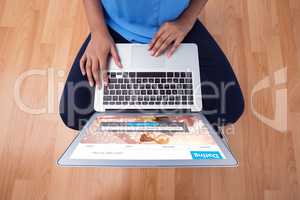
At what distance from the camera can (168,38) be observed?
0.85 m

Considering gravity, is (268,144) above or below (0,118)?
below

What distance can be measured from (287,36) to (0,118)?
1.50m

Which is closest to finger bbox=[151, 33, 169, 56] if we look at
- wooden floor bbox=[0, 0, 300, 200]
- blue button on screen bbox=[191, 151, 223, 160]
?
blue button on screen bbox=[191, 151, 223, 160]

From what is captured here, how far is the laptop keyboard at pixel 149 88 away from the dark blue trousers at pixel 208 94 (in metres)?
0.06

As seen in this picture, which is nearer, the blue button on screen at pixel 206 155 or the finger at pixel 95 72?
the blue button on screen at pixel 206 155

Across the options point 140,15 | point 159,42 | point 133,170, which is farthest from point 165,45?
point 133,170

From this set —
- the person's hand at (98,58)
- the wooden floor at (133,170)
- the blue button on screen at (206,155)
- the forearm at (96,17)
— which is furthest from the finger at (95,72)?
the wooden floor at (133,170)

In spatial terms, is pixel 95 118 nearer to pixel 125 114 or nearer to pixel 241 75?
pixel 125 114

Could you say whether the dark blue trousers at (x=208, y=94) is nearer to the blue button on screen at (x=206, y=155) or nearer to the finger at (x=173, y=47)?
the finger at (x=173, y=47)

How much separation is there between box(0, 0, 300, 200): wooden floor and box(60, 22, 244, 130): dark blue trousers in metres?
0.45

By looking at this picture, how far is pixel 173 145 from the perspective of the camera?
0.59m

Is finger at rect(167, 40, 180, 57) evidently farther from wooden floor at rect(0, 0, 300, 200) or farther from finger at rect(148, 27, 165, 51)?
wooden floor at rect(0, 0, 300, 200)

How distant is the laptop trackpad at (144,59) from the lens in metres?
0.84

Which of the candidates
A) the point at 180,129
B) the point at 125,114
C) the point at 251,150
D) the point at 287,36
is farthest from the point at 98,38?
the point at 287,36
